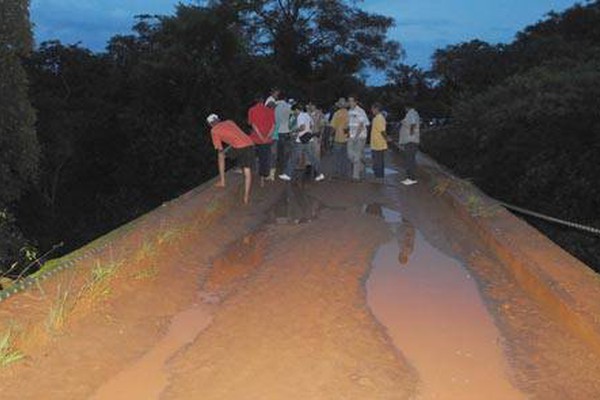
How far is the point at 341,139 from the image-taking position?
57.5 ft

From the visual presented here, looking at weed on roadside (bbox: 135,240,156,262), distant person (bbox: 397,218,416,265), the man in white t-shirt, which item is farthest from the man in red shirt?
weed on roadside (bbox: 135,240,156,262)

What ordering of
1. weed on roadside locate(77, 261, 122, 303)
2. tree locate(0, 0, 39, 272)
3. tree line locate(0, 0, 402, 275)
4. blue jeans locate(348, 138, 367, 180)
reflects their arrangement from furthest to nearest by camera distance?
tree line locate(0, 0, 402, 275) < blue jeans locate(348, 138, 367, 180) < tree locate(0, 0, 39, 272) < weed on roadside locate(77, 261, 122, 303)

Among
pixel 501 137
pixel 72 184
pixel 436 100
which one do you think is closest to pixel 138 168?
pixel 72 184

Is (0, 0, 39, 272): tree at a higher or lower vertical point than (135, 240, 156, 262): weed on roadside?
higher

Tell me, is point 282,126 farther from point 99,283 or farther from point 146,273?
point 99,283

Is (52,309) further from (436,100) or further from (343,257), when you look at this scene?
(436,100)

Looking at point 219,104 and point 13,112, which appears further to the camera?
point 219,104

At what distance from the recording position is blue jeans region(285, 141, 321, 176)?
17719 mm

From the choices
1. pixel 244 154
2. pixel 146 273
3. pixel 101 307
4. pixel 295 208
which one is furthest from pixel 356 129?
pixel 101 307

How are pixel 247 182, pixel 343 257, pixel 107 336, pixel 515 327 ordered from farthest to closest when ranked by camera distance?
1. pixel 247 182
2. pixel 343 257
3. pixel 515 327
4. pixel 107 336

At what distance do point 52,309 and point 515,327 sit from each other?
3.99 m

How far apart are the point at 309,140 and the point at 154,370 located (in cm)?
1152

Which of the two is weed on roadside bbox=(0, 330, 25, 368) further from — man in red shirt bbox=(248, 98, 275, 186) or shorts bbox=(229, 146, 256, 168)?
man in red shirt bbox=(248, 98, 275, 186)

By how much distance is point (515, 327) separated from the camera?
22.9ft
